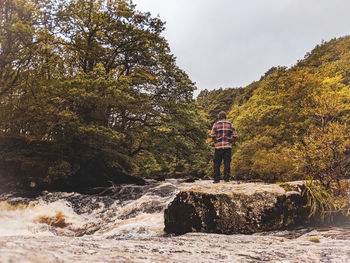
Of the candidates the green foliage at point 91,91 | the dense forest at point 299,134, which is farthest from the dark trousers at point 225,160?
the green foliage at point 91,91

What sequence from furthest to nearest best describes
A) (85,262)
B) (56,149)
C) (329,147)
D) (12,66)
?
(56,149) < (12,66) < (329,147) < (85,262)

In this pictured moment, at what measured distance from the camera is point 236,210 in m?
4.52

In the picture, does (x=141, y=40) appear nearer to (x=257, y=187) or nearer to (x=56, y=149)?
(x=56, y=149)

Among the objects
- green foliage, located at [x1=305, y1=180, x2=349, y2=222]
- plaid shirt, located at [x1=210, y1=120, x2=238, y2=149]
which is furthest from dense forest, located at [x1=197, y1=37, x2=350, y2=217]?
plaid shirt, located at [x1=210, y1=120, x2=238, y2=149]

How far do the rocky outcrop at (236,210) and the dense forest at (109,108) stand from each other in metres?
0.96

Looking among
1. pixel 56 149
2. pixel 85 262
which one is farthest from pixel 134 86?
pixel 85 262

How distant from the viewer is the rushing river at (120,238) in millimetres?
1937

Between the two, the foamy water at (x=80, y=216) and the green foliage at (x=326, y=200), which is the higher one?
the green foliage at (x=326, y=200)

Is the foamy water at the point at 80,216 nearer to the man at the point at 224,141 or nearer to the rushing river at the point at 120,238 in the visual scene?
the rushing river at the point at 120,238

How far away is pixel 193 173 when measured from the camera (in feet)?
123

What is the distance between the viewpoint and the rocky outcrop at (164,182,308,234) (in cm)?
446

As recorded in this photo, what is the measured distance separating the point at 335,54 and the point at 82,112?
39.6m

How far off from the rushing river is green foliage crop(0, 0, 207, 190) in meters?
3.11

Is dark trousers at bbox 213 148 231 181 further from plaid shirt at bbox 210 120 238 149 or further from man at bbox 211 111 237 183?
plaid shirt at bbox 210 120 238 149
